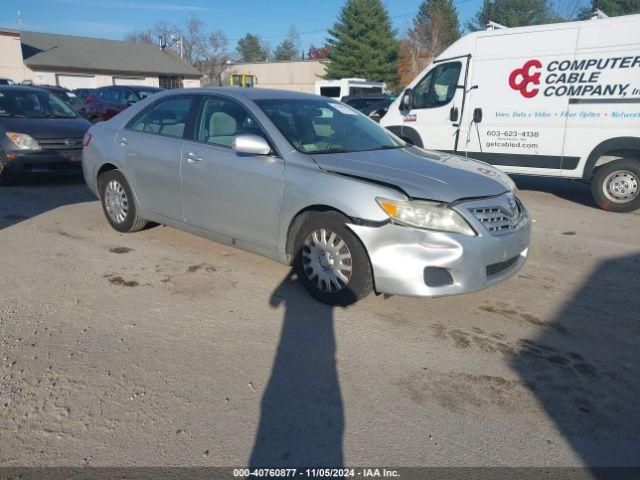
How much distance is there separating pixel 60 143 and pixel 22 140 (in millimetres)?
540

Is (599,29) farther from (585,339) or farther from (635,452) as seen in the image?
(635,452)

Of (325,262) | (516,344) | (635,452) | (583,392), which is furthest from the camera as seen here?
(325,262)

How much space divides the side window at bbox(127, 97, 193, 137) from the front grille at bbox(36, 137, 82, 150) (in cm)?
348

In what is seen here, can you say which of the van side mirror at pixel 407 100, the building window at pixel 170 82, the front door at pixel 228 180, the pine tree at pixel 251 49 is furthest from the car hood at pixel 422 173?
the pine tree at pixel 251 49

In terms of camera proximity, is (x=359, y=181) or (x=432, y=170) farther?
(x=432, y=170)

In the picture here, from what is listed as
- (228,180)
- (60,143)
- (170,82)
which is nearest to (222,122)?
(228,180)

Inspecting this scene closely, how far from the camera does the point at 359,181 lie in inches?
154

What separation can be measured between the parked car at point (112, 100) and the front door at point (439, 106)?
1161cm

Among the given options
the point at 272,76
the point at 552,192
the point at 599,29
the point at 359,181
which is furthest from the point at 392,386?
the point at 272,76

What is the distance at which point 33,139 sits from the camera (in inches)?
328

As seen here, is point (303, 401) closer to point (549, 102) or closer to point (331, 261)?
point (331, 261)

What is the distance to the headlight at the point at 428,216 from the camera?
3721mm

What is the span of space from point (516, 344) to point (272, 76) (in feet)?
207

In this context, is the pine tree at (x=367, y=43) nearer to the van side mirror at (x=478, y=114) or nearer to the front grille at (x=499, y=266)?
the van side mirror at (x=478, y=114)
